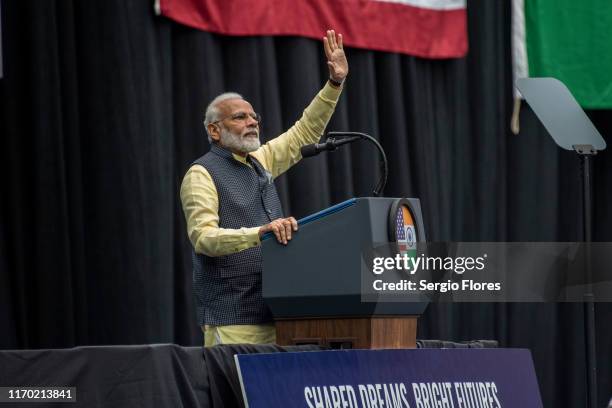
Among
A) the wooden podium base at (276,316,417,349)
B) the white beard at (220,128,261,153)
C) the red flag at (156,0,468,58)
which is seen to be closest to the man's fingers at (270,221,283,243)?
the wooden podium base at (276,316,417,349)

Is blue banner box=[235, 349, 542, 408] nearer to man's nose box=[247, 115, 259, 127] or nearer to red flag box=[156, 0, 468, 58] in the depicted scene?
man's nose box=[247, 115, 259, 127]

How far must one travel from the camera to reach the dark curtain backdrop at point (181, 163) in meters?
4.10

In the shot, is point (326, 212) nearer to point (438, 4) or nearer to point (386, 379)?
point (386, 379)

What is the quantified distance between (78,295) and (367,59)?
1998 millimetres

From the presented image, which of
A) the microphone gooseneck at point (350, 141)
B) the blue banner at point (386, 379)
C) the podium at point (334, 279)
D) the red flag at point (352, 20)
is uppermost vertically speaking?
the red flag at point (352, 20)

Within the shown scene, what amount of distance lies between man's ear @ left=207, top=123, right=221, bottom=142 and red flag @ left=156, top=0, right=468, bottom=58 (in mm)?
1155

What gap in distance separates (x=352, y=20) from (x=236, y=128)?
6.78 ft

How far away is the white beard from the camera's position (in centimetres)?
347

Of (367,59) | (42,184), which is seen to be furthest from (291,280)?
(367,59)

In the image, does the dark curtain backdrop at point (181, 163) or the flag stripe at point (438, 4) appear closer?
the dark curtain backdrop at point (181, 163)

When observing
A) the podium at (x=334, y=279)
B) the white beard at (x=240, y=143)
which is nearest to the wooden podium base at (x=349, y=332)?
the podium at (x=334, y=279)

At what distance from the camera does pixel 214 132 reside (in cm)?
354

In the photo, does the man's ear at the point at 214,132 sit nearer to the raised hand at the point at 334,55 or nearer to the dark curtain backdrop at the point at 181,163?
the raised hand at the point at 334,55

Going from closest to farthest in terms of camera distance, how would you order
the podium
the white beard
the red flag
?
the podium → the white beard → the red flag
